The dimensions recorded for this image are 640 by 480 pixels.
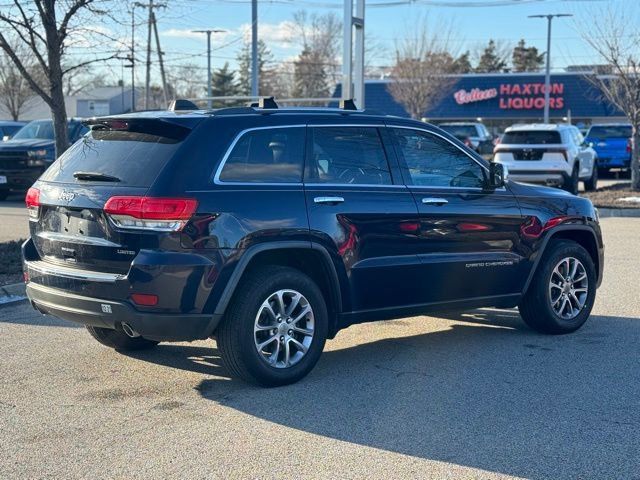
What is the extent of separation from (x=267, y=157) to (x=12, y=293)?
162 inches

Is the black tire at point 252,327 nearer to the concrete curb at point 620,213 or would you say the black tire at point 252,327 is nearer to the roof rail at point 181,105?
the roof rail at point 181,105

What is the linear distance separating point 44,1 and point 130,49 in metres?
1.54

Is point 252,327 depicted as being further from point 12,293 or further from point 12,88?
point 12,88

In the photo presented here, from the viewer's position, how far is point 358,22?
1481 cm

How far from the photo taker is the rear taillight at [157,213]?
541 cm

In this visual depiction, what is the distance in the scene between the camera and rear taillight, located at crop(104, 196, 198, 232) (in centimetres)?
541

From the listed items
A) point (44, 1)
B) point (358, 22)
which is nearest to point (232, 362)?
point (44, 1)

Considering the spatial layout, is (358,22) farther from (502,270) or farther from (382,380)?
(382,380)

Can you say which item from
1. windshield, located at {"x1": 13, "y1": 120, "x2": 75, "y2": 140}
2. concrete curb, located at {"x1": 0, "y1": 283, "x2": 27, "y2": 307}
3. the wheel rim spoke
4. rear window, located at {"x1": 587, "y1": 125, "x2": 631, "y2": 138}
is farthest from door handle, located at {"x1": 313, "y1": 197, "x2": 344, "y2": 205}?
rear window, located at {"x1": 587, "y1": 125, "x2": 631, "y2": 138}

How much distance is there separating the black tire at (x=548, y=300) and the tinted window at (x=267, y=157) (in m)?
2.63

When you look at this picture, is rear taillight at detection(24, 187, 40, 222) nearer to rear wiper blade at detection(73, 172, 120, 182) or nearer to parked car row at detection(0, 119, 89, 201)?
rear wiper blade at detection(73, 172, 120, 182)

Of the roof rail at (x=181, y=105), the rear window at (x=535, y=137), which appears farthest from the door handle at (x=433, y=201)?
the rear window at (x=535, y=137)

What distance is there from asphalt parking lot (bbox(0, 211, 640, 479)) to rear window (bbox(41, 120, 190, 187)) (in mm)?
1473

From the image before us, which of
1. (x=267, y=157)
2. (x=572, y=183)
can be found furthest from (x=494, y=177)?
(x=572, y=183)
